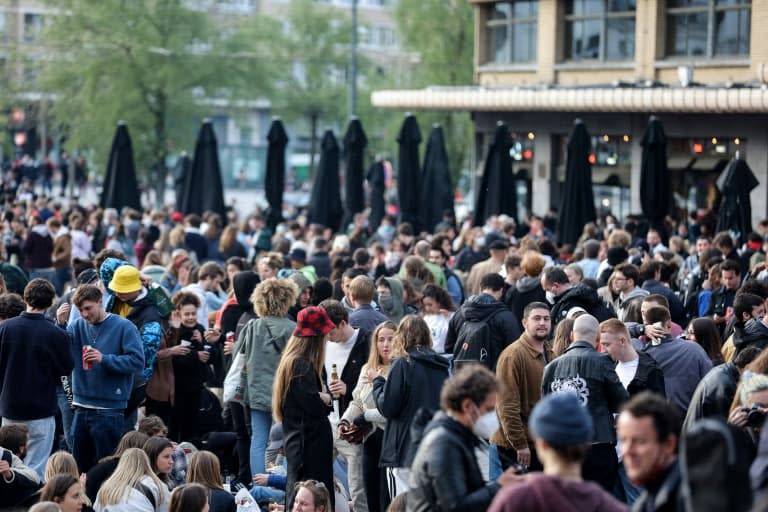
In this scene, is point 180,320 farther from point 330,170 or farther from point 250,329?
point 330,170

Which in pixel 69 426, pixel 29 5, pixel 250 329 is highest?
pixel 29 5

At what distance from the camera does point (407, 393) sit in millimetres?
9461

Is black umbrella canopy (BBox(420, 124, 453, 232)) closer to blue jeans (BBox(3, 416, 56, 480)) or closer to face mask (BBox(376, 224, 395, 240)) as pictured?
face mask (BBox(376, 224, 395, 240))

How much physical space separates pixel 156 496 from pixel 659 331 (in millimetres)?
4066

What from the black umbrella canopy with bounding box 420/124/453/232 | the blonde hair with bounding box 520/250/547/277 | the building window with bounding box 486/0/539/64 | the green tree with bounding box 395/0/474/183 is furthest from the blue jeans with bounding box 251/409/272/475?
the green tree with bounding box 395/0/474/183

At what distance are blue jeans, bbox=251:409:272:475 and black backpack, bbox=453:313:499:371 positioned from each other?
1.66m

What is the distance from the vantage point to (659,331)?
425 inches

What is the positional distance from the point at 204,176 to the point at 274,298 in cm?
1583

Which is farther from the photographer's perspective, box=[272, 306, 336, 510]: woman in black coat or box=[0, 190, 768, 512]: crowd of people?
box=[272, 306, 336, 510]: woman in black coat

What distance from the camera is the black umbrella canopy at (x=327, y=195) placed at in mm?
25844

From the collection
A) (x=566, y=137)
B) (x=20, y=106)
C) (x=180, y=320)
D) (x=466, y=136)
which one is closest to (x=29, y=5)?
(x=20, y=106)

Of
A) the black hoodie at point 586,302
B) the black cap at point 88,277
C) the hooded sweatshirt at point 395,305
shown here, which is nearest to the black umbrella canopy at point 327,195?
the hooded sweatshirt at point 395,305

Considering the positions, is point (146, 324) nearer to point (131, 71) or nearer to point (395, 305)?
point (395, 305)

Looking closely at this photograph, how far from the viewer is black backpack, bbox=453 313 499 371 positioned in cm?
1146
